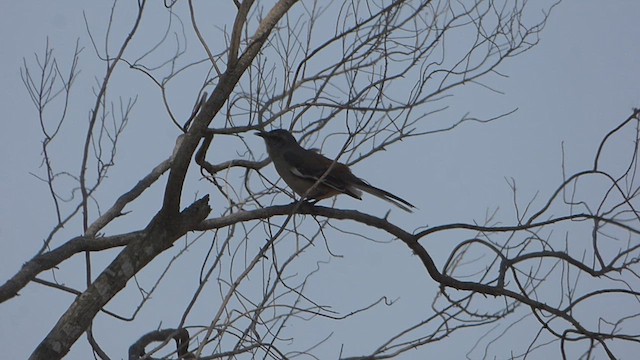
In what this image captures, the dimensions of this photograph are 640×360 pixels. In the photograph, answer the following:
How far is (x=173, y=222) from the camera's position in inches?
185

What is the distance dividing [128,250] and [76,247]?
303 millimetres

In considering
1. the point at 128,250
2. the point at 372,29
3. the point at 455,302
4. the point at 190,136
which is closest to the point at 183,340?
the point at 128,250

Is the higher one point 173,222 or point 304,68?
point 304,68

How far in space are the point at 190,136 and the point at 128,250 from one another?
0.71 metres

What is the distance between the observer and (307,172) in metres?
6.59

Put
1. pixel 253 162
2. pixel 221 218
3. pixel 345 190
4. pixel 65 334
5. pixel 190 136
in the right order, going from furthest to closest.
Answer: pixel 345 190
pixel 253 162
pixel 221 218
pixel 190 136
pixel 65 334

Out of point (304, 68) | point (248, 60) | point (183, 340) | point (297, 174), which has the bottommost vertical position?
point (183, 340)

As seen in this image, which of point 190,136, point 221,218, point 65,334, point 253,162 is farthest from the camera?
point 253,162

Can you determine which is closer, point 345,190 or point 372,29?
point 372,29

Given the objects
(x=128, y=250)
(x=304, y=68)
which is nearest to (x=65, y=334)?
(x=128, y=250)

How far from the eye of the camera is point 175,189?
4566 millimetres

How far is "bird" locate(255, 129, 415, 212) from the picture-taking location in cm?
628

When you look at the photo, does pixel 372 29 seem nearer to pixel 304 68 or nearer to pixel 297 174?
pixel 304 68

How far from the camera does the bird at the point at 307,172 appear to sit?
628cm
